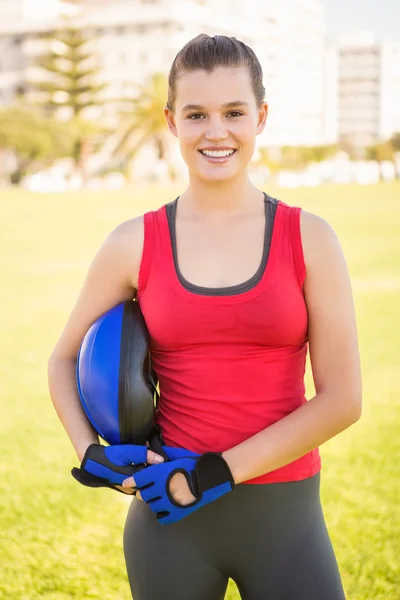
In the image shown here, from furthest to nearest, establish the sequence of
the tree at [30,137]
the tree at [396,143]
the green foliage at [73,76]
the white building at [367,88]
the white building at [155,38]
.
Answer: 1. the white building at [367,88]
2. the white building at [155,38]
3. the tree at [396,143]
4. the green foliage at [73,76]
5. the tree at [30,137]

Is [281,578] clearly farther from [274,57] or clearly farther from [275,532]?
[274,57]

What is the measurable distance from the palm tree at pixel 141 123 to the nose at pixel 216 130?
65.8 metres

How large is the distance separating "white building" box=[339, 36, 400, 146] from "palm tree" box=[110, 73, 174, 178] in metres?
66.1

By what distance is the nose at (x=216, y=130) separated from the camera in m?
1.85

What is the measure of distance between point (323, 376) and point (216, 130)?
599 mm

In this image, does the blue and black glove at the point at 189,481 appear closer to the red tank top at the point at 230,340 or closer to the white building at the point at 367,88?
the red tank top at the point at 230,340

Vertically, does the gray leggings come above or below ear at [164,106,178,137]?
below

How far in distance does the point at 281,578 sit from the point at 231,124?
102cm

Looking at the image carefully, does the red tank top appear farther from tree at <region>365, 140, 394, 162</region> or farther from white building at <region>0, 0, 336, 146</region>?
tree at <region>365, 140, 394, 162</region>

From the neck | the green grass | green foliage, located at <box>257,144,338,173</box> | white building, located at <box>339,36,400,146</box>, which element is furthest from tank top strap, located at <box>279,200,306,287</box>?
white building, located at <box>339,36,400,146</box>

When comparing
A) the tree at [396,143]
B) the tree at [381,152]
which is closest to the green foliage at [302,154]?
the tree at [381,152]

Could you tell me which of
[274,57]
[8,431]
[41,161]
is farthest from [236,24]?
[8,431]

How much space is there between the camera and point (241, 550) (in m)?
1.86

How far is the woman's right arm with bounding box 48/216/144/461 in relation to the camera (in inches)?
75.8
